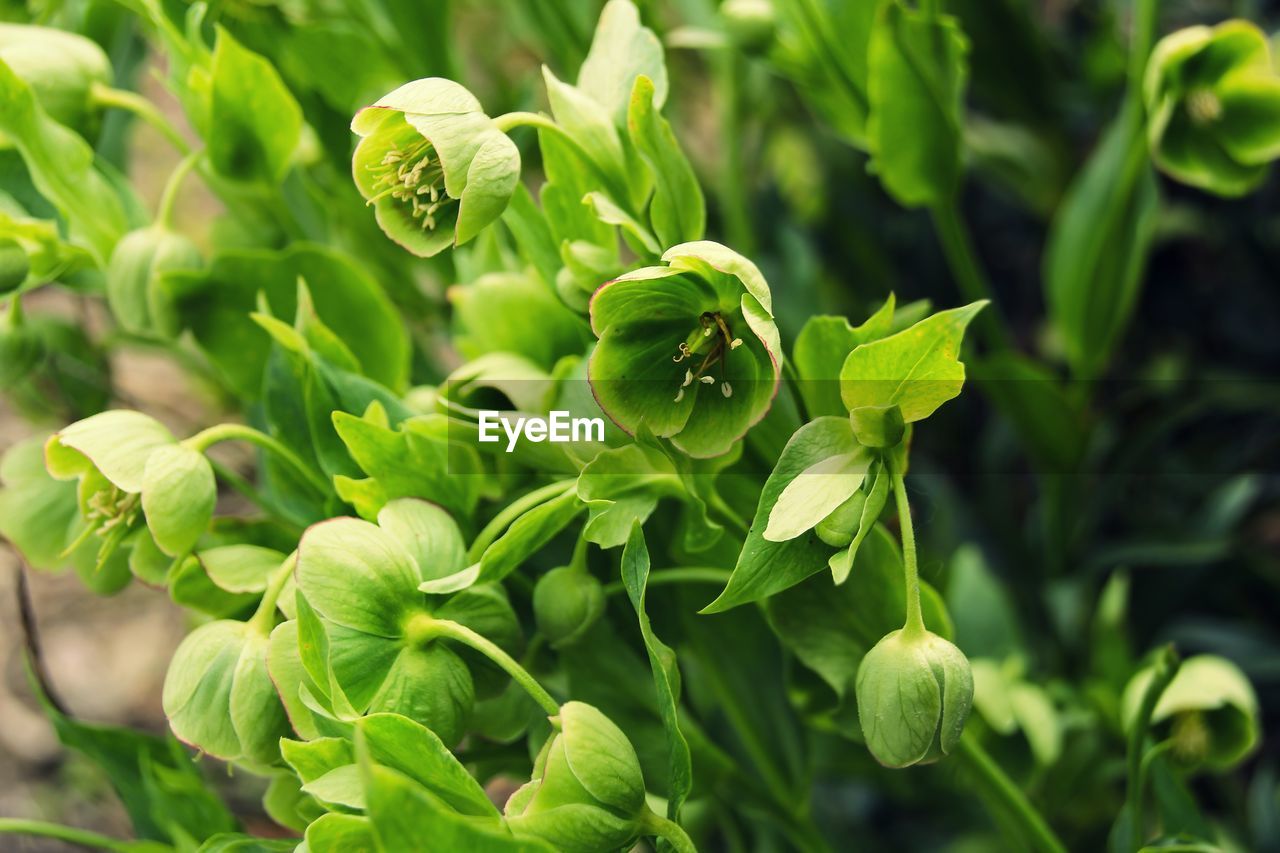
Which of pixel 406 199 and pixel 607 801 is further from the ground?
pixel 406 199

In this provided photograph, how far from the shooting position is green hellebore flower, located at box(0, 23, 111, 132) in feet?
1.60

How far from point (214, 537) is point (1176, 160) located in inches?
19.2

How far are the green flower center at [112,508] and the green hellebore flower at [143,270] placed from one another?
3.5 inches

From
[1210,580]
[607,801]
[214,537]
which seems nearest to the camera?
[607,801]

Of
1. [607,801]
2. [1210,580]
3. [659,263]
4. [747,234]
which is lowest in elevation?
[1210,580]

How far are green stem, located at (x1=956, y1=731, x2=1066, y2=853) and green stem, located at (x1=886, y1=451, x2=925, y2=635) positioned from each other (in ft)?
0.34

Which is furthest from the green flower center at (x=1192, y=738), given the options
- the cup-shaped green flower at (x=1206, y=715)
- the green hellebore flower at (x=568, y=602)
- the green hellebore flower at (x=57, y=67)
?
the green hellebore flower at (x=57, y=67)

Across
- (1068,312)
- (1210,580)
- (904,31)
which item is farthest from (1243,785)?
(904,31)

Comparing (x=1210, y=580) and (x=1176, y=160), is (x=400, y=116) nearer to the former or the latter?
(x=1176, y=160)

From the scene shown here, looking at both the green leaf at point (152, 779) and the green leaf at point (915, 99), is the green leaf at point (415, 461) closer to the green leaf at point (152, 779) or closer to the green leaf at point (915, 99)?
the green leaf at point (152, 779)

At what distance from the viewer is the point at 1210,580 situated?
35.8 inches

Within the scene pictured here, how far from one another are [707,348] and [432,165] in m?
0.11

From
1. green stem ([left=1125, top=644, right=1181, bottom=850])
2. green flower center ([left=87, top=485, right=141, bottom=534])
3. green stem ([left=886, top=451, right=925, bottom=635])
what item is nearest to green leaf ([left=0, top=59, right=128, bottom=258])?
green flower center ([left=87, top=485, right=141, bottom=534])

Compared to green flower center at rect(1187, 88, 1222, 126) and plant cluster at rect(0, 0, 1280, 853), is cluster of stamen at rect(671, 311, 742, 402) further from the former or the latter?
green flower center at rect(1187, 88, 1222, 126)
